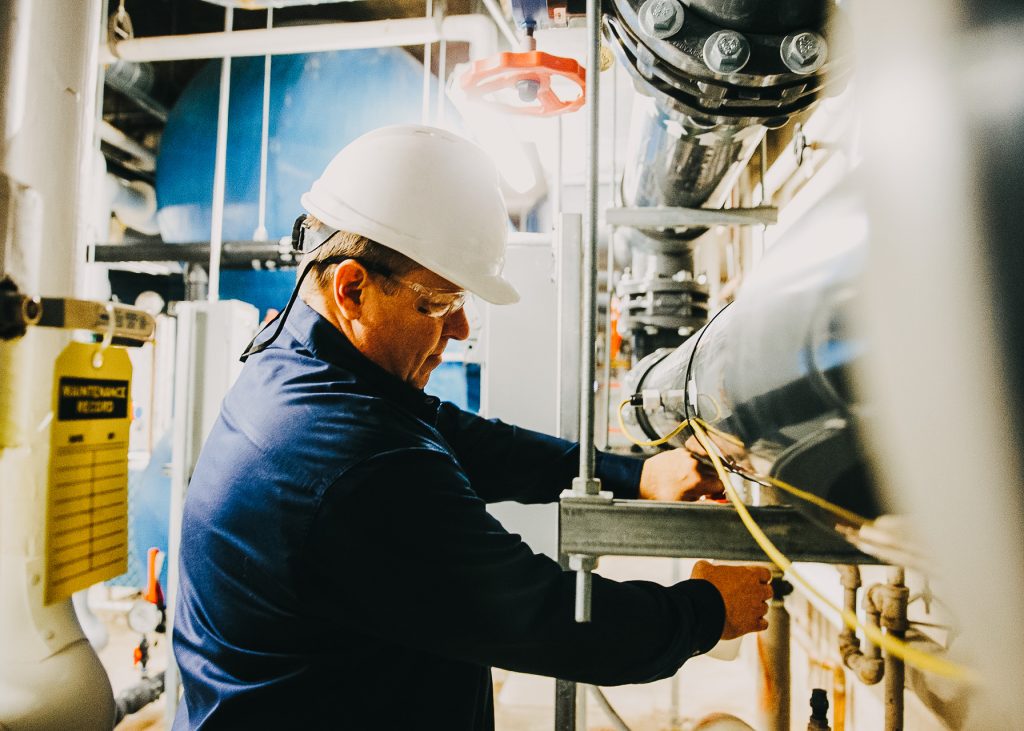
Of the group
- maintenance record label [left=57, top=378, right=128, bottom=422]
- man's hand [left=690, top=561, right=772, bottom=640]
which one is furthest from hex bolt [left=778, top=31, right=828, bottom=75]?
maintenance record label [left=57, top=378, right=128, bottom=422]

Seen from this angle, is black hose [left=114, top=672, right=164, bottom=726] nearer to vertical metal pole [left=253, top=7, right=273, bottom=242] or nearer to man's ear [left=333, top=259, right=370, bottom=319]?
vertical metal pole [left=253, top=7, right=273, bottom=242]

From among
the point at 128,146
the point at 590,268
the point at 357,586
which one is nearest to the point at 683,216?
the point at 590,268

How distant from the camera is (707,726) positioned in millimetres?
1273

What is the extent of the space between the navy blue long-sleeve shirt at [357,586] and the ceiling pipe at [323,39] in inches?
60.9

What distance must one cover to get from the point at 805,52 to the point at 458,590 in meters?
0.75

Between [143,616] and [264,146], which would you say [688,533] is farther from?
Answer: [264,146]

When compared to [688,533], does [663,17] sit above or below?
above

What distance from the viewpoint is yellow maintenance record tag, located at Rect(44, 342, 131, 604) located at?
0.76m

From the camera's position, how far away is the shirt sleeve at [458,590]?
2.10ft

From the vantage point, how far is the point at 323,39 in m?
2.07

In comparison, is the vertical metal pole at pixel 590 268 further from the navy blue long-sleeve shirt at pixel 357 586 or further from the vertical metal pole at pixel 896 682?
the vertical metal pole at pixel 896 682

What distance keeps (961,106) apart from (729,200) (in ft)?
8.34

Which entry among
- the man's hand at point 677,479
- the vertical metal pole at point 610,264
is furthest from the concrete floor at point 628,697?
the man's hand at point 677,479

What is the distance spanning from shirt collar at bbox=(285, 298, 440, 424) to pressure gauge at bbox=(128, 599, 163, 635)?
5.53 ft
